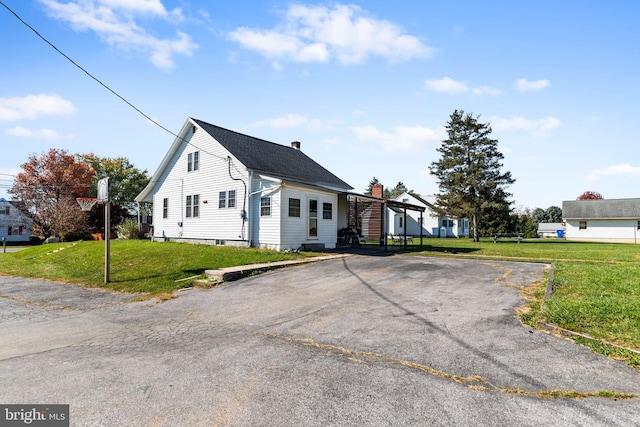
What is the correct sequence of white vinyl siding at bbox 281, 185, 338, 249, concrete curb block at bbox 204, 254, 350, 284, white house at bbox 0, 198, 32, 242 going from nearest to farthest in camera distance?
concrete curb block at bbox 204, 254, 350, 284 → white vinyl siding at bbox 281, 185, 338, 249 → white house at bbox 0, 198, 32, 242

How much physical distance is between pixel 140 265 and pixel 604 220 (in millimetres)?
53143

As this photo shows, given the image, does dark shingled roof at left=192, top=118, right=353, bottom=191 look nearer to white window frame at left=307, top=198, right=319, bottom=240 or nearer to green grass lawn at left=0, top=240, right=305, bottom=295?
white window frame at left=307, top=198, right=319, bottom=240

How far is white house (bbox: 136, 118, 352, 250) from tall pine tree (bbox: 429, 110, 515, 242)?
1552 centimetres

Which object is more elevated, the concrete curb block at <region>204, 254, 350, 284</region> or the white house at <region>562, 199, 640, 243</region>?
the white house at <region>562, 199, 640, 243</region>

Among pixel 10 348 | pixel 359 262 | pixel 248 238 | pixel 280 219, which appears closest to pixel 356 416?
pixel 10 348

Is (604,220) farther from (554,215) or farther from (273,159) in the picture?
Result: (554,215)

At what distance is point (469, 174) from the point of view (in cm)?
3575

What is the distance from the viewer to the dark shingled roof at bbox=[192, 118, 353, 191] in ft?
66.1

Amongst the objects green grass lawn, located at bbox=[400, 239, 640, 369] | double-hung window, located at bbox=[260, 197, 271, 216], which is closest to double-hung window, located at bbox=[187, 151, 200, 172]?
double-hung window, located at bbox=[260, 197, 271, 216]

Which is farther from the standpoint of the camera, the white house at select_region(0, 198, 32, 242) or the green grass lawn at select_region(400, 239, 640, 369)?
the white house at select_region(0, 198, 32, 242)

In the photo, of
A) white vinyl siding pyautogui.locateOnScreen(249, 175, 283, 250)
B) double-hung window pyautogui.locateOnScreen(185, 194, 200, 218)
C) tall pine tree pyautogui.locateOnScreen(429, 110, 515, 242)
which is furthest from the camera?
tall pine tree pyautogui.locateOnScreen(429, 110, 515, 242)

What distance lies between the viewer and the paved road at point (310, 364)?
3354 millimetres

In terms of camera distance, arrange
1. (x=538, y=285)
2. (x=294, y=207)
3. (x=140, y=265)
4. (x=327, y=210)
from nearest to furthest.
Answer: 1. (x=538, y=285)
2. (x=140, y=265)
3. (x=294, y=207)
4. (x=327, y=210)

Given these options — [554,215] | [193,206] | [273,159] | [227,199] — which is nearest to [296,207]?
[227,199]
